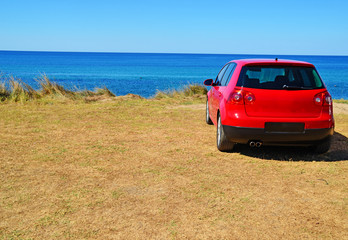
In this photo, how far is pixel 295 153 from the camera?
23.2 ft

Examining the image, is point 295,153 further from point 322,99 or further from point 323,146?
point 322,99

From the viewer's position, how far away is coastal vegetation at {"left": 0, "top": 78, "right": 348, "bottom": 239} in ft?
12.5

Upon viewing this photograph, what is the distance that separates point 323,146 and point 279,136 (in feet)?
3.61

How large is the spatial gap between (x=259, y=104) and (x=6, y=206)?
4.04 meters

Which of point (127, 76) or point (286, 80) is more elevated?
point (286, 80)

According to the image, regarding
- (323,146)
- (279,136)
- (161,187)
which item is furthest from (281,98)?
(161,187)

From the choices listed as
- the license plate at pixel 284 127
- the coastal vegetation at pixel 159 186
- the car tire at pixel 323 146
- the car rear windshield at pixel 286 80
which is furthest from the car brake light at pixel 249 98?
the car tire at pixel 323 146

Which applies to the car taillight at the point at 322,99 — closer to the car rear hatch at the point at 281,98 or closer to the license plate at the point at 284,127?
the car rear hatch at the point at 281,98

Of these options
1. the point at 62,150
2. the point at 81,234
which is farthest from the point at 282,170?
the point at 62,150

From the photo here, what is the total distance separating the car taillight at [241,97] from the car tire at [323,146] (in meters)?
1.46

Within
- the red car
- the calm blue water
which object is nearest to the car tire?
the red car

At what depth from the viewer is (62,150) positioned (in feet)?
23.0

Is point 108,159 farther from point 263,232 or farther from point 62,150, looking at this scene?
point 263,232

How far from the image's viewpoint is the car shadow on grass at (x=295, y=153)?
670 cm
